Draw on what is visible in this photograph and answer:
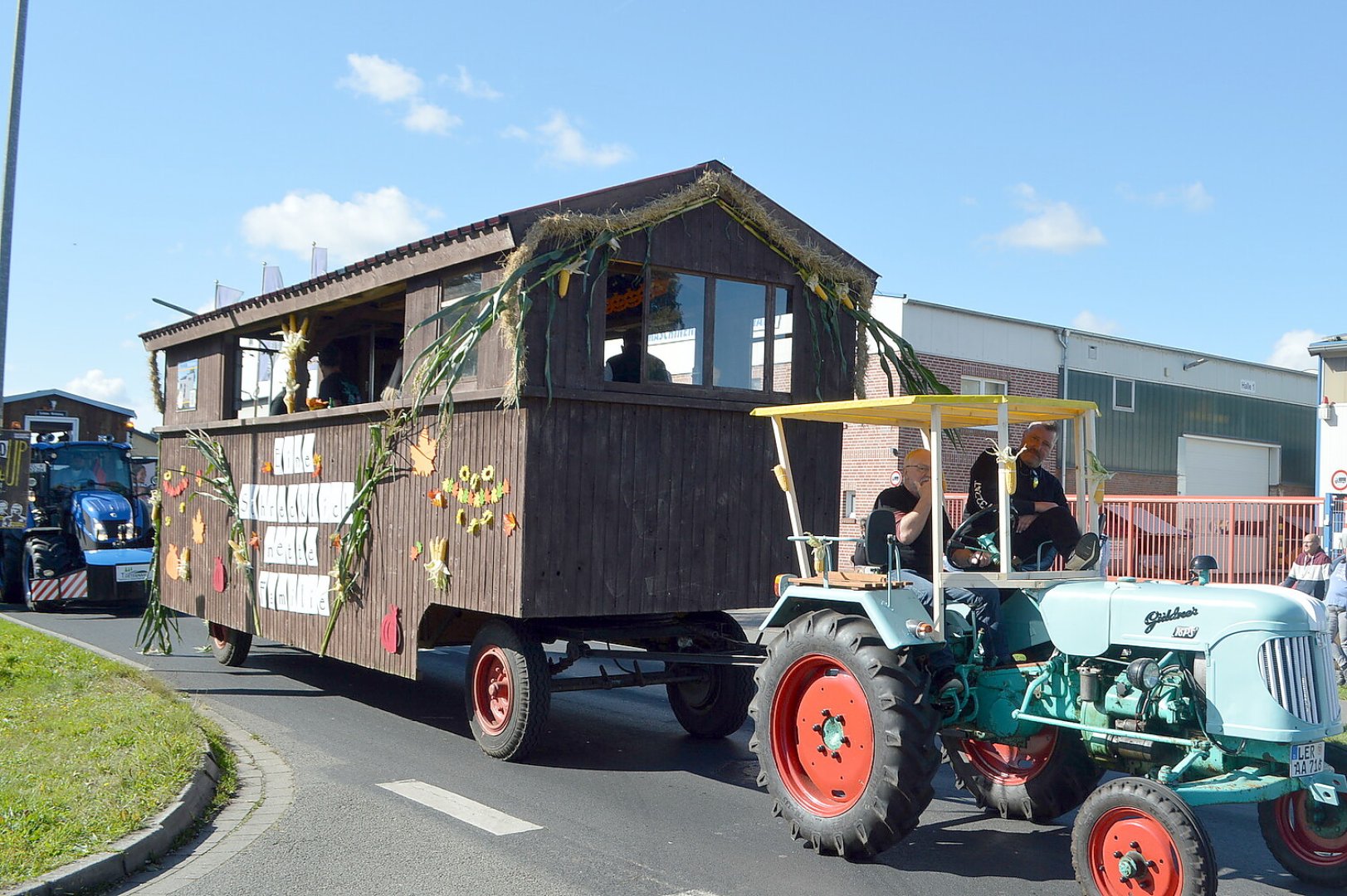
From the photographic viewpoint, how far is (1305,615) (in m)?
5.02

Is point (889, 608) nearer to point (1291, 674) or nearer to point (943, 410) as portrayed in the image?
point (943, 410)

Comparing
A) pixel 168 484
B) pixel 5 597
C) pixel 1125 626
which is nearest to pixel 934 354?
pixel 168 484

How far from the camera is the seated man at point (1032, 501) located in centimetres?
641

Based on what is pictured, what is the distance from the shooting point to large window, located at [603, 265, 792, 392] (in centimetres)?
818

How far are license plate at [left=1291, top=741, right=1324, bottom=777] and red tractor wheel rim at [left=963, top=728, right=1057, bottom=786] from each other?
4.75ft

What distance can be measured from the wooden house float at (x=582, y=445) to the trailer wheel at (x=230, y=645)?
2.33 m

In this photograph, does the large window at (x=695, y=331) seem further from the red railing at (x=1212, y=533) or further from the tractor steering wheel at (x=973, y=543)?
the red railing at (x=1212, y=533)

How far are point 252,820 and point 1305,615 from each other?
522 cm

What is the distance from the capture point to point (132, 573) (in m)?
18.6

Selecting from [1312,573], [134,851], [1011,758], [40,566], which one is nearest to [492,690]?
[134,851]

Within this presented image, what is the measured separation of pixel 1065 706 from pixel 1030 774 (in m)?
1.11

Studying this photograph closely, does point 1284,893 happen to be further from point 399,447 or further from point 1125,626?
point 399,447

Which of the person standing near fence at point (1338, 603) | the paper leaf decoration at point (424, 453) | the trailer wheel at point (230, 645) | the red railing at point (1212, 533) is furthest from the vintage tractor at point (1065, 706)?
the red railing at point (1212, 533)

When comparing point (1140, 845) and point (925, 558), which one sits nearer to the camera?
point (1140, 845)
